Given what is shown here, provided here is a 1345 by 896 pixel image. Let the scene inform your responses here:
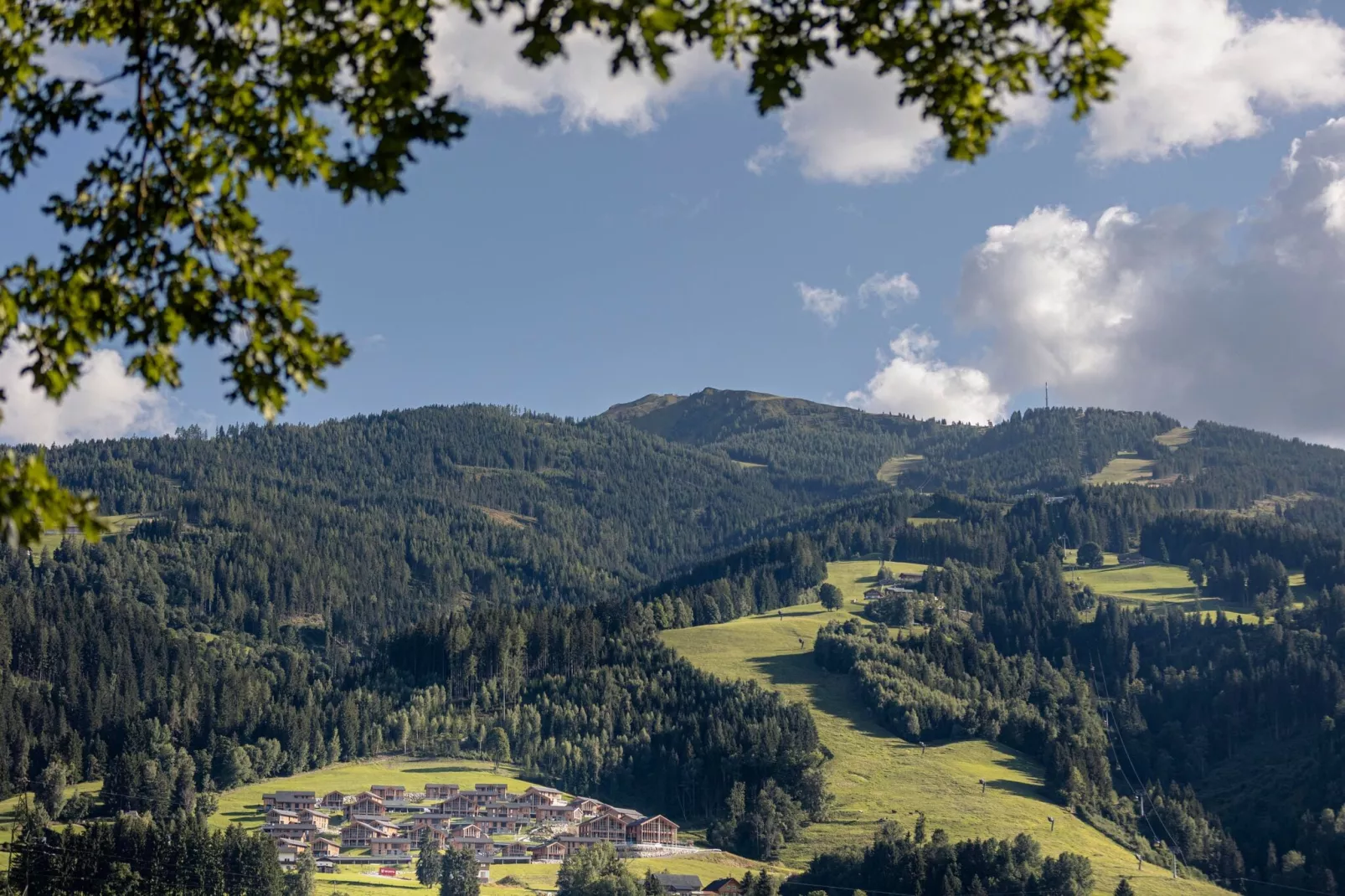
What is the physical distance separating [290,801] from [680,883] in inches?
2666

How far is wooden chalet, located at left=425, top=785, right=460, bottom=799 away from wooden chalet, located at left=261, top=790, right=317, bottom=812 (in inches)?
589

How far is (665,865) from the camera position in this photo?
16375 centimetres

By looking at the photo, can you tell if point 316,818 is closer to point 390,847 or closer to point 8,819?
point 390,847

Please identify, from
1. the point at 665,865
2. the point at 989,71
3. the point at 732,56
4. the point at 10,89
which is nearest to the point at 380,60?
the point at 732,56

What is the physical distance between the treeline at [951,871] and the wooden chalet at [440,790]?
2380 inches

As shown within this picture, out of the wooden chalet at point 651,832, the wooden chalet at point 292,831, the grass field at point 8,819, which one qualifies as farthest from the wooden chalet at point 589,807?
the grass field at point 8,819

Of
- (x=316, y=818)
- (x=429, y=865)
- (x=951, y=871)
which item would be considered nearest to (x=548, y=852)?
(x=429, y=865)

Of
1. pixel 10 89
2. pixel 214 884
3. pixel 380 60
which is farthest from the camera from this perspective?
pixel 214 884

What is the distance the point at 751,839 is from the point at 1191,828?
62066mm

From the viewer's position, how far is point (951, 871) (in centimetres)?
14588

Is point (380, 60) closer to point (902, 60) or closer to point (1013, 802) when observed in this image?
point (902, 60)

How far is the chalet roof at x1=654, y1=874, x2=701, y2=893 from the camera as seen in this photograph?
148625 mm

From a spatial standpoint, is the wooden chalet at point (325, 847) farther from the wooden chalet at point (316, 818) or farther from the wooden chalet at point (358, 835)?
the wooden chalet at point (316, 818)

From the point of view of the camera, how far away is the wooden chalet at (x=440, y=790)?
19512cm
